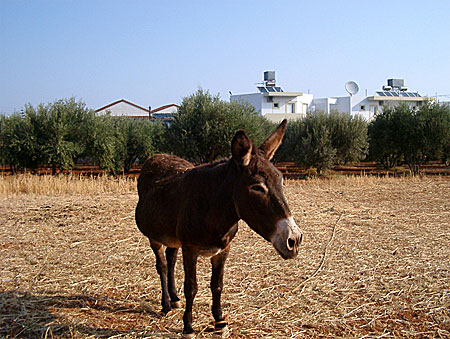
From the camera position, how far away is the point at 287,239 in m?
3.04

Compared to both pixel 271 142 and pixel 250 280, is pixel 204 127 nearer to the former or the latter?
pixel 250 280

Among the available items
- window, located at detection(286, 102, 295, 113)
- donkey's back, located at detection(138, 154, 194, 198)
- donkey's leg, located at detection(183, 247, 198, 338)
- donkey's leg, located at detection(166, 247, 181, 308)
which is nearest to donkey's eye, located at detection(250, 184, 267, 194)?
donkey's leg, located at detection(183, 247, 198, 338)

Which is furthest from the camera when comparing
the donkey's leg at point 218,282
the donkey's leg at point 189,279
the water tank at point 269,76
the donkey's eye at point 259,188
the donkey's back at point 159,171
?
the water tank at point 269,76

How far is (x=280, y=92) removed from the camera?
66.4 m

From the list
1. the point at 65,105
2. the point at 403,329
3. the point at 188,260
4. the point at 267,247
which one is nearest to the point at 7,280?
the point at 188,260

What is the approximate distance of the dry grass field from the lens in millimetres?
4406

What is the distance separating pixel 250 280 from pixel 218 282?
1.89 m

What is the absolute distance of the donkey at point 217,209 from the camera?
3236mm

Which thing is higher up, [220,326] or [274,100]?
[274,100]

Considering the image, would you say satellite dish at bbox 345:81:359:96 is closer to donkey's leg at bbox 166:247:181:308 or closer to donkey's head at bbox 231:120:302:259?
donkey's leg at bbox 166:247:181:308

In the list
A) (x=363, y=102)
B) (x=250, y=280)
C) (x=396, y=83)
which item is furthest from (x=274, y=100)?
(x=250, y=280)

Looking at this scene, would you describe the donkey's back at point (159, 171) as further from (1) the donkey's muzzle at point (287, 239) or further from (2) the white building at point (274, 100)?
(2) the white building at point (274, 100)

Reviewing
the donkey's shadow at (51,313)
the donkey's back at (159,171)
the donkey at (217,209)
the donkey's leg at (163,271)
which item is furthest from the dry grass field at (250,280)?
the donkey's back at (159,171)

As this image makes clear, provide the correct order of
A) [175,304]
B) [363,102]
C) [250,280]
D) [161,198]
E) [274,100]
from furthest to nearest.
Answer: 1. [363,102]
2. [274,100]
3. [250,280]
4. [175,304]
5. [161,198]
